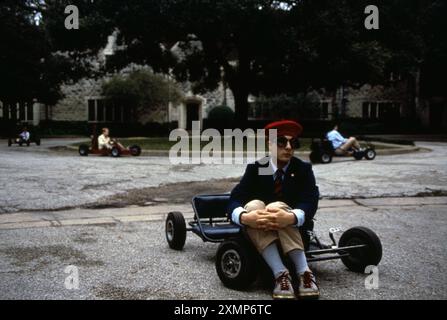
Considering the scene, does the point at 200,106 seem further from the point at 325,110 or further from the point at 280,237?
the point at 280,237

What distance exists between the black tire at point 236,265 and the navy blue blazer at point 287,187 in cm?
37

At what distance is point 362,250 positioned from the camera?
15.2ft

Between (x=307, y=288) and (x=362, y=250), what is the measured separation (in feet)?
3.22

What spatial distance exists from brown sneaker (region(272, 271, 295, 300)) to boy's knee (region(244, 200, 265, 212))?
580mm

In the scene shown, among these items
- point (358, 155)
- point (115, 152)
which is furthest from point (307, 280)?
point (115, 152)

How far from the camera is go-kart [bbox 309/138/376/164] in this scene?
Result: 15.0m

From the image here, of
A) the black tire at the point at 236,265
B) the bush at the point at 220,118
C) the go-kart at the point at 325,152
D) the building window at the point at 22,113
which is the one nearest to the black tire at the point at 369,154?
the go-kart at the point at 325,152

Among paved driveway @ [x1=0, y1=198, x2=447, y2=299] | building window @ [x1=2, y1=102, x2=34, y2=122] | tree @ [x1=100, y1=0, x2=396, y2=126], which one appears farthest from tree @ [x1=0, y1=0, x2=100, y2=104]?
paved driveway @ [x1=0, y1=198, x2=447, y2=299]

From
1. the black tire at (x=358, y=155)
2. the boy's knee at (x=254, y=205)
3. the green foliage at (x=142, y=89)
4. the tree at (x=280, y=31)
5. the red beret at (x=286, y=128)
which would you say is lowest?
the black tire at (x=358, y=155)

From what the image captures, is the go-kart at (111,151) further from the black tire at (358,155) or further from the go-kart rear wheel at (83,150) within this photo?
the black tire at (358,155)

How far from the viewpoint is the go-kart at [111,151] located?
17536 millimetres

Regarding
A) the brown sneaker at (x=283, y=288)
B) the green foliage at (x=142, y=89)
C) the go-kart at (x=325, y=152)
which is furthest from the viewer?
the green foliage at (x=142, y=89)

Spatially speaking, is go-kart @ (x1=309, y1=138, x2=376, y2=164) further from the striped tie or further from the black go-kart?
the striped tie

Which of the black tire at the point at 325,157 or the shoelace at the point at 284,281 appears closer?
the shoelace at the point at 284,281
